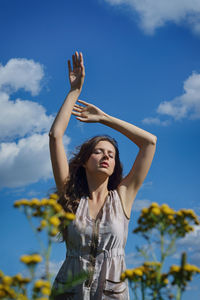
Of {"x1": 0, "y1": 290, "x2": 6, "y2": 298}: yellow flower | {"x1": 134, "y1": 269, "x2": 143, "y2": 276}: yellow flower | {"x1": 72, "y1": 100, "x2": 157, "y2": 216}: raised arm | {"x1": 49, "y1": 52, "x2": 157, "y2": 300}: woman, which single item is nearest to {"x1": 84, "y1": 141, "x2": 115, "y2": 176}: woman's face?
{"x1": 49, "y1": 52, "x2": 157, "y2": 300}: woman

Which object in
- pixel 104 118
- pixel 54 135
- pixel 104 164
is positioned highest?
pixel 104 118

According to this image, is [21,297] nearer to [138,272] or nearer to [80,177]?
[138,272]

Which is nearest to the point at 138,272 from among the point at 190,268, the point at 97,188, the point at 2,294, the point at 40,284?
the point at 190,268

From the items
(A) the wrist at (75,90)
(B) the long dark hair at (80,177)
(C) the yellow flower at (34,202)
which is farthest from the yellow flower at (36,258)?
(A) the wrist at (75,90)

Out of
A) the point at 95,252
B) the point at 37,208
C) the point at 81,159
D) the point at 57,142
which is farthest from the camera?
the point at 81,159

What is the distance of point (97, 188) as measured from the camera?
152 inches

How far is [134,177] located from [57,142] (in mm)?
917

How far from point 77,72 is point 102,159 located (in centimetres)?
117

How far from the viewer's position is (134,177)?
375 cm

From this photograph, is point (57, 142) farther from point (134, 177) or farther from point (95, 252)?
point (95, 252)

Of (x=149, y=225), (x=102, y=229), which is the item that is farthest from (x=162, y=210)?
(x=102, y=229)

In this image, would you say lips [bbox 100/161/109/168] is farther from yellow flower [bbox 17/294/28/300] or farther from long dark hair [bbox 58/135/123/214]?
yellow flower [bbox 17/294/28/300]

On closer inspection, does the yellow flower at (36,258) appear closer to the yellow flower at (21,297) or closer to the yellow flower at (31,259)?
the yellow flower at (31,259)

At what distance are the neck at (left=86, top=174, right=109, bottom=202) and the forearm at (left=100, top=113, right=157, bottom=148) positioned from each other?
0.57 metres
